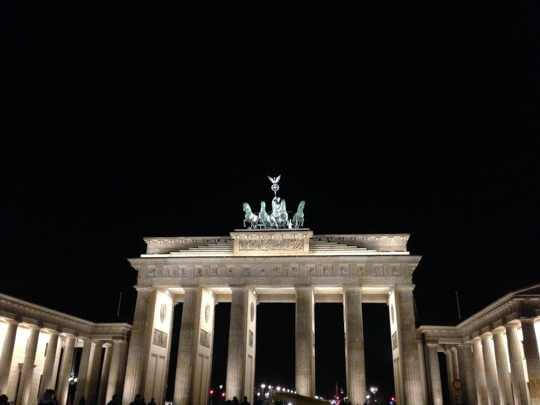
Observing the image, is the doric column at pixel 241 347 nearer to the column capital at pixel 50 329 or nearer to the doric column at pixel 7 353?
the column capital at pixel 50 329

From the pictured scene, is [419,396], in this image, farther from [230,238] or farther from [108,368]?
[108,368]

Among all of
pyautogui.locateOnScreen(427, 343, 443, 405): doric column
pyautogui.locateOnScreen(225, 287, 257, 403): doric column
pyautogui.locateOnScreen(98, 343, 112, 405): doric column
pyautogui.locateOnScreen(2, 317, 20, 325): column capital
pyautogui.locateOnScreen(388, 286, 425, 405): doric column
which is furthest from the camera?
pyautogui.locateOnScreen(98, 343, 112, 405): doric column

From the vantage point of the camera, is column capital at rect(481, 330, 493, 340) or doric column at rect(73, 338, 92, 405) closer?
column capital at rect(481, 330, 493, 340)

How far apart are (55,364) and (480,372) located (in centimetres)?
3623

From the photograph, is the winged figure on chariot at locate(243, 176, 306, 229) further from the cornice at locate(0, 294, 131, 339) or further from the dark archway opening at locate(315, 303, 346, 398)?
the dark archway opening at locate(315, 303, 346, 398)

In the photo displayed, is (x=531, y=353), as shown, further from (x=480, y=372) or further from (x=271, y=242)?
(x=271, y=242)

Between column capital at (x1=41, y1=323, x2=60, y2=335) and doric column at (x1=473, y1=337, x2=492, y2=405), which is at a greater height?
column capital at (x1=41, y1=323, x2=60, y2=335)

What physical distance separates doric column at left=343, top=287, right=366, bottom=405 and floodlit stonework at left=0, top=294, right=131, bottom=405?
20.0 metres

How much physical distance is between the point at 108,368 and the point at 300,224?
23405mm

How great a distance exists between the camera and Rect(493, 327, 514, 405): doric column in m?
33.0

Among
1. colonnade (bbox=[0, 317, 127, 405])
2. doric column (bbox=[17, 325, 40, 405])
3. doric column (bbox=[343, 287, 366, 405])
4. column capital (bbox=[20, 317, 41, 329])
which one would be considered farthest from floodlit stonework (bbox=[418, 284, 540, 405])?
doric column (bbox=[17, 325, 40, 405])

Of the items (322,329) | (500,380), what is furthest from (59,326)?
(322,329)

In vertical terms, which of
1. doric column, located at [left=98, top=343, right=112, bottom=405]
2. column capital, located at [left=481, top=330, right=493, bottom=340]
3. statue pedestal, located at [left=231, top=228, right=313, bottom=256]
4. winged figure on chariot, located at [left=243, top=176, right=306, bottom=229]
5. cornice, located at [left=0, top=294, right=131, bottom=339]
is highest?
winged figure on chariot, located at [left=243, top=176, right=306, bottom=229]

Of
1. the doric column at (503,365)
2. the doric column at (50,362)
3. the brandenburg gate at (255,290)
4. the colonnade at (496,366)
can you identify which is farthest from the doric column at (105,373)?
the doric column at (503,365)
